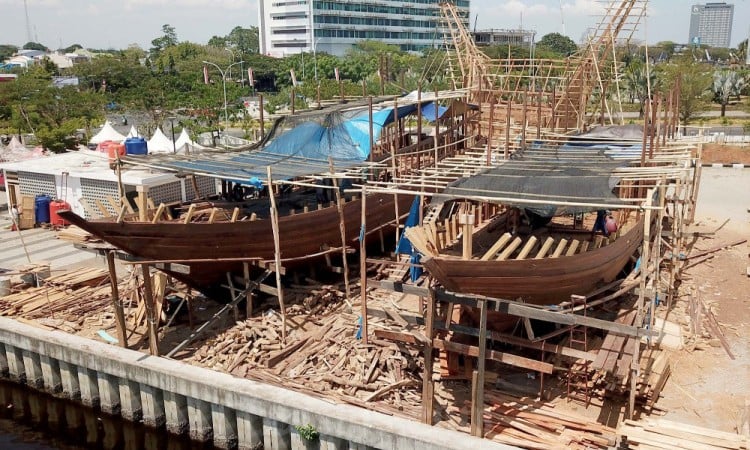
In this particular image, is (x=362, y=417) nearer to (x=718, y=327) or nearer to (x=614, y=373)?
(x=614, y=373)

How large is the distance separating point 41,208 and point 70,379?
10747 millimetres

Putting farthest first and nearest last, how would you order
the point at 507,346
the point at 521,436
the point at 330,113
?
the point at 330,113
the point at 507,346
the point at 521,436

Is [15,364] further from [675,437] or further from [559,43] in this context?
[559,43]

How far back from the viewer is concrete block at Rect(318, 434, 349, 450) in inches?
396

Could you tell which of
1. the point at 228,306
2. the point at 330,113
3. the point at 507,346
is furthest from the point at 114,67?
the point at 507,346

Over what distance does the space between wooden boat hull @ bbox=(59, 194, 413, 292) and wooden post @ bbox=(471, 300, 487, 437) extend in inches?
226

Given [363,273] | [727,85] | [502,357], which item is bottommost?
[502,357]

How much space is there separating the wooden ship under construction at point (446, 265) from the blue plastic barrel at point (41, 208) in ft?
27.0

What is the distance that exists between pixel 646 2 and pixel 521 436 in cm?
1829

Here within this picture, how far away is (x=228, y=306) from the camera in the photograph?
43.9ft

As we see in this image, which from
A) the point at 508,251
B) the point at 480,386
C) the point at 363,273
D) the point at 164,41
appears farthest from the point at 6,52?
the point at 480,386

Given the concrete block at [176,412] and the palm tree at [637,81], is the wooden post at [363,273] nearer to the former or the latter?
the concrete block at [176,412]

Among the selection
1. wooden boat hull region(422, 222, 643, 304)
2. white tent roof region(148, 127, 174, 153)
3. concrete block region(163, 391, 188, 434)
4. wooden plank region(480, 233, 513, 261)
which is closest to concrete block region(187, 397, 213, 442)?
concrete block region(163, 391, 188, 434)

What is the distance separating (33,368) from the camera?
1328cm
